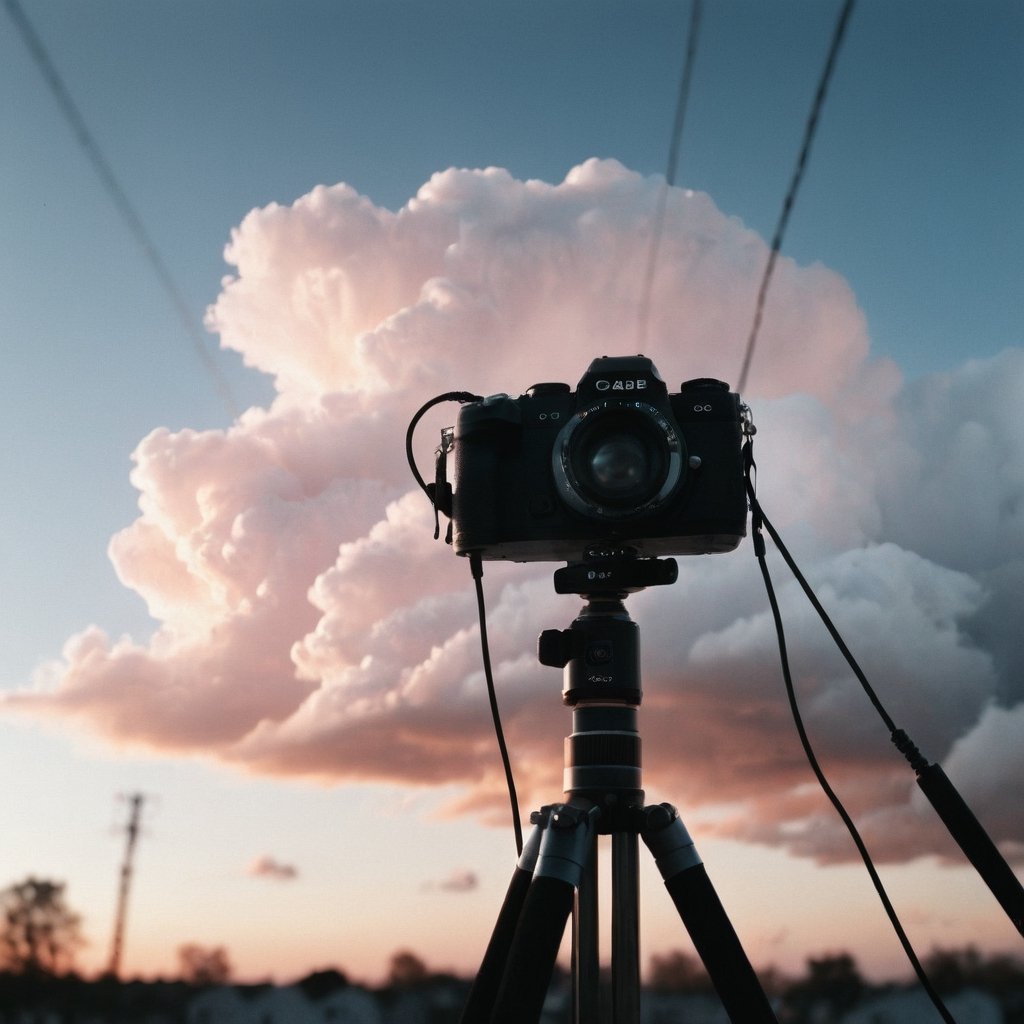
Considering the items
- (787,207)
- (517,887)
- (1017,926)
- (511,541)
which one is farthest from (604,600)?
(787,207)

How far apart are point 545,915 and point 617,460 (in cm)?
85

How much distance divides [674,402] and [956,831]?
1003 mm

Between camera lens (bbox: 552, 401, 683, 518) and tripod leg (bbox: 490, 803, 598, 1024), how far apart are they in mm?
584

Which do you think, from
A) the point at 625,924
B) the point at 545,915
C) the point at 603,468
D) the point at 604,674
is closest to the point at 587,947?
the point at 625,924

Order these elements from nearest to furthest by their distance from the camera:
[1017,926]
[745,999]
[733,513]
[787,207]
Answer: [745,999] → [1017,926] → [733,513] → [787,207]

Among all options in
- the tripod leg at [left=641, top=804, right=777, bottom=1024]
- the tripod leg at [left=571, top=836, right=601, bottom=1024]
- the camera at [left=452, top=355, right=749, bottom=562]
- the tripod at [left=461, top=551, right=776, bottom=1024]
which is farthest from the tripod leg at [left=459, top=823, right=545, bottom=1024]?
the camera at [left=452, top=355, right=749, bottom=562]

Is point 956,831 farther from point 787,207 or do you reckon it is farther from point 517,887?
point 787,207

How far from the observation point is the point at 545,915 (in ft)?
6.27

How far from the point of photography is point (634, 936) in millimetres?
2062

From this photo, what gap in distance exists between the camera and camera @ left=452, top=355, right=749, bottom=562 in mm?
2152

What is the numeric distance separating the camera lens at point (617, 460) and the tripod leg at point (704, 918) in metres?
0.58

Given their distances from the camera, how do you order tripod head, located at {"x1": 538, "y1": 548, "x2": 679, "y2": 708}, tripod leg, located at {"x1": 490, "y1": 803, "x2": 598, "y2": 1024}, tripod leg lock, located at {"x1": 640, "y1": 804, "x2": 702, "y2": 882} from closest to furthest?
tripod leg, located at {"x1": 490, "y1": 803, "x2": 598, "y2": 1024}
tripod leg lock, located at {"x1": 640, "y1": 804, "x2": 702, "y2": 882}
tripod head, located at {"x1": 538, "y1": 548, "x2": 679, "y2": 708}

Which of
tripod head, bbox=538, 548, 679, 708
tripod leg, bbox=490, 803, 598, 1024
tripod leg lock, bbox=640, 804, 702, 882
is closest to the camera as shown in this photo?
tripod leg, bbox=490, 803, 598, 1024

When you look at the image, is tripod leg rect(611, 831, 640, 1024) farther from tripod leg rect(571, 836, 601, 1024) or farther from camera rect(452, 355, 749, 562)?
camera rect(452, 355, 749, 562)
